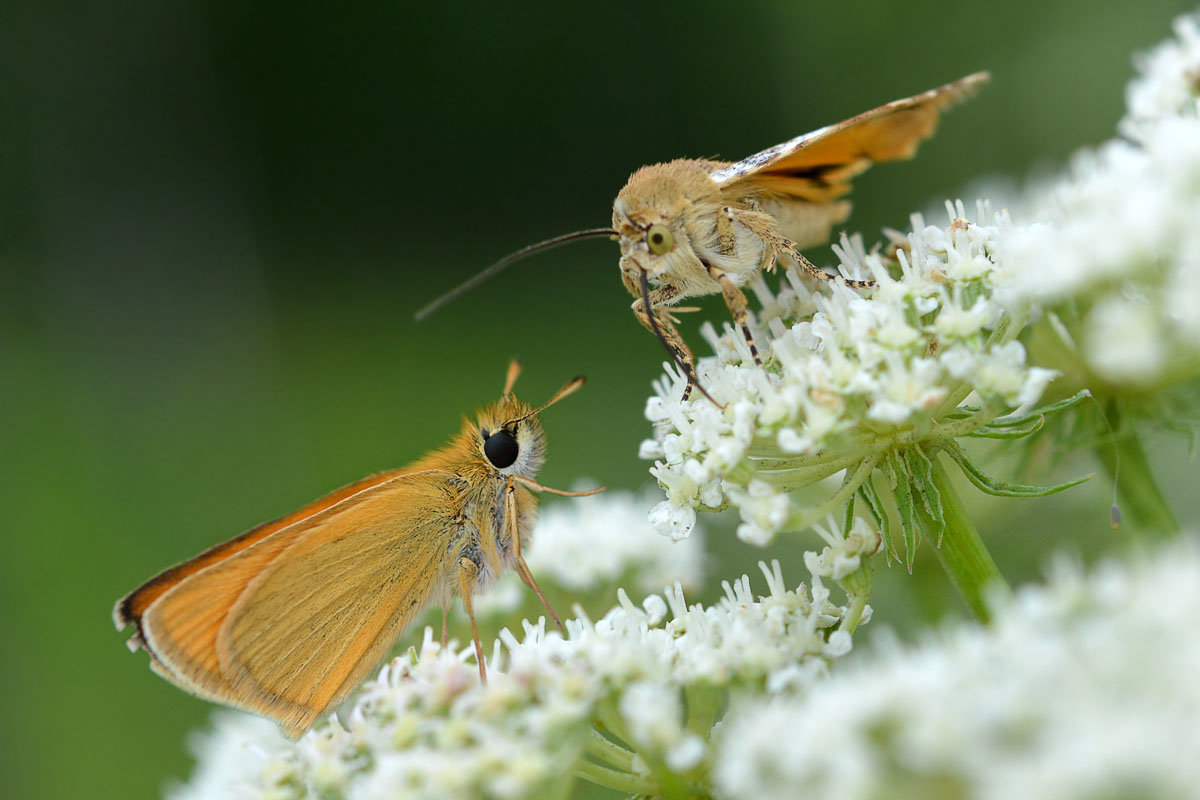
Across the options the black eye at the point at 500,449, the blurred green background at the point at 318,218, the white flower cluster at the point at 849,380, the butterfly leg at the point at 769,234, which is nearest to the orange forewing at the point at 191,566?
the black eye at the point at 500,449

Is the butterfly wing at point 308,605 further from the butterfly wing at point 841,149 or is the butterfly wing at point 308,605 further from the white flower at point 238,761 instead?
the butterfly wing at point 841,149

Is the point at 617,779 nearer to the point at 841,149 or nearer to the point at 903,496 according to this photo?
the point at 903,496

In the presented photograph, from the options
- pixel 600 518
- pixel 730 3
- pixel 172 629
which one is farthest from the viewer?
pixel 730 3

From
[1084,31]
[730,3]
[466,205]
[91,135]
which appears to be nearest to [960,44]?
[1084,31]

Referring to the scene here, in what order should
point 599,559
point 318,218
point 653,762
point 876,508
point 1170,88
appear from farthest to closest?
point 318,218 → point 599,559 → point 1170,88 → point 876,508 → point 653,762

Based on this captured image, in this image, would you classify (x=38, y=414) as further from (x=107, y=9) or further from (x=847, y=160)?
(x=847, y=160)

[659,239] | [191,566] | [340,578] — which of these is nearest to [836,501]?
[659,239]
